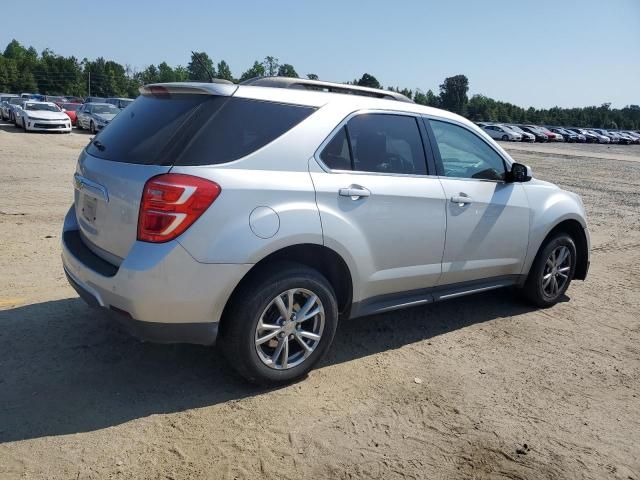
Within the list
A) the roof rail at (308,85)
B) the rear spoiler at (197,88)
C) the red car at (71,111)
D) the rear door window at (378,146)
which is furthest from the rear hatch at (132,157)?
the red car at (71,111)

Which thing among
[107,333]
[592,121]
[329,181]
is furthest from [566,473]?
[592,121]

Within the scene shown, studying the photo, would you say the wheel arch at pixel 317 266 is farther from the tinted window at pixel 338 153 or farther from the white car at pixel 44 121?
the white car at pixel 44 121

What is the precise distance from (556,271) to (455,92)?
10044cm

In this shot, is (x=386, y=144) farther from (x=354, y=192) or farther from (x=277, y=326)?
(x=277, y=326)

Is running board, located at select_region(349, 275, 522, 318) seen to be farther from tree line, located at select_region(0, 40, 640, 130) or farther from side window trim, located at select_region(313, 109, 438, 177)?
tree line, located at select_region(0, 40, 640, 130)

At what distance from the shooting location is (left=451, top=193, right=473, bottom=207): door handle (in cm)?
430

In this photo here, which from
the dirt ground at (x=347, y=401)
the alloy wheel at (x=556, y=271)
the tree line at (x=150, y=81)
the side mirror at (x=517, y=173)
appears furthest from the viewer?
the tree line at (x=150, y=81)

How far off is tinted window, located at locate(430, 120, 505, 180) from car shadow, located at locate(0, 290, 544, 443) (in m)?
1.38

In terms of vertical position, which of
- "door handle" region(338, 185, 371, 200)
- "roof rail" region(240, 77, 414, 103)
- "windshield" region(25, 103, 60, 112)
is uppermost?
"roof rail" region(240, 77, 414, 103)

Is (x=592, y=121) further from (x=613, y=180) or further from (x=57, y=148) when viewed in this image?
(x=57, y=148)

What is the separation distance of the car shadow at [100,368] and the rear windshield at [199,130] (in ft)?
A: 3.68

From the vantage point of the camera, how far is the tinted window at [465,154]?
443cm

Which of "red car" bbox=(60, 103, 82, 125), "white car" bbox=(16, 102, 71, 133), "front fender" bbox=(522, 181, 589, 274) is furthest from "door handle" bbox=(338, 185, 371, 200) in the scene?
"red car" bbox=(60, 103, 82, 125)

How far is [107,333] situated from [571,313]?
14.2ft
